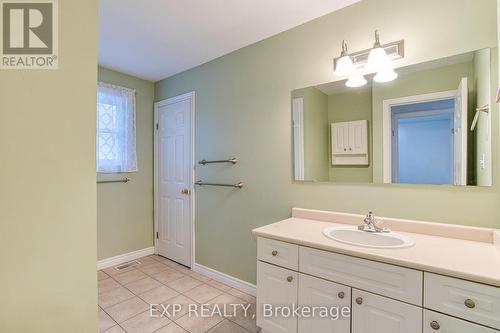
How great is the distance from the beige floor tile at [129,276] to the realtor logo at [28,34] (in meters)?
2.44

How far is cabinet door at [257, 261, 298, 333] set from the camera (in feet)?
4.95

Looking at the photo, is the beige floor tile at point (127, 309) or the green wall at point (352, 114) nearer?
the green wall at point (352, 114)

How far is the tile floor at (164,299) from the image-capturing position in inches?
73.7

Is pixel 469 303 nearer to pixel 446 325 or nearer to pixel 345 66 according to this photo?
pixel 446 325

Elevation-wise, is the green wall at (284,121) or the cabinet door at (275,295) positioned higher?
the green wall at (284,121)

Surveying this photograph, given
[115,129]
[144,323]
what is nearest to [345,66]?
[144,323]

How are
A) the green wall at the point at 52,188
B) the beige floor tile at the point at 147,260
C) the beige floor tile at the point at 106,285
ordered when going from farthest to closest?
the beige floor tile at the point at 147,260 < the beige floor tile at the point at 106,285 < the green wall at the point at 52,188

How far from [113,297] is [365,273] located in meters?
2.25

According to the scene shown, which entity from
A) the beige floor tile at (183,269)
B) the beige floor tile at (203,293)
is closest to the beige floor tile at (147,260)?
the beige floor tile at (183,269)

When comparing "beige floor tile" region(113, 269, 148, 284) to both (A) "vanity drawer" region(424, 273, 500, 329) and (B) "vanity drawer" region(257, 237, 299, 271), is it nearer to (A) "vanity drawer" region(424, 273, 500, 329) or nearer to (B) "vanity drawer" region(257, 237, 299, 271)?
(B) "vanity drawer" region(257, 237, 299, 271)

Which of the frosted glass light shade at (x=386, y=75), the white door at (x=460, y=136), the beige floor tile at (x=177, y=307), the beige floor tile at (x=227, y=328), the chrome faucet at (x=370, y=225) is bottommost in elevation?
the beige floor tile at (x=227, y=328)

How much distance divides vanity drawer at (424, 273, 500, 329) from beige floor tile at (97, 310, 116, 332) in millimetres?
2118

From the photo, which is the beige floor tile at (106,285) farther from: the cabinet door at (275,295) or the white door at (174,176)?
the cabinet door at (275,295)

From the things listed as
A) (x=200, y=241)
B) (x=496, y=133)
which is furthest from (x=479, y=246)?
(x=200, y=241)
